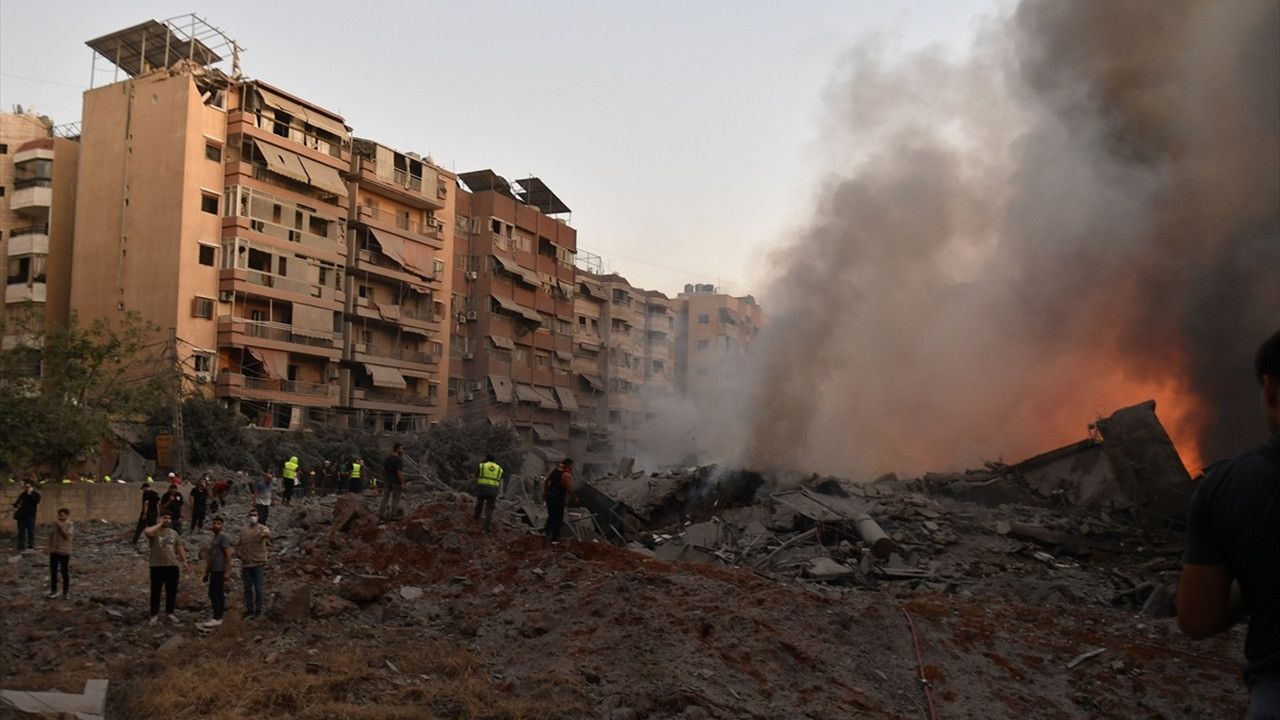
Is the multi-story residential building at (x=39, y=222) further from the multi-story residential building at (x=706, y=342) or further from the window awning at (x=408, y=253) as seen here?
the multi-story residential building at (x=706, y=342)

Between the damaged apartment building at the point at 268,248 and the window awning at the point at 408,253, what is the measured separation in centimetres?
10

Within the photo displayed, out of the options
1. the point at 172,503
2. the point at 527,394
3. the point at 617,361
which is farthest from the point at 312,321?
the point at 617,361

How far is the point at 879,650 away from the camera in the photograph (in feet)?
35.4

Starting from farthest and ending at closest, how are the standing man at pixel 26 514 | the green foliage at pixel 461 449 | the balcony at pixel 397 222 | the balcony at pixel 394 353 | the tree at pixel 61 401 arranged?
the balcony at pixel 397 222
the balcony at pixel 394 353
the green foliage at pixel 461 449
the tree at pixel 61 401
the standing man at pixel 26 514

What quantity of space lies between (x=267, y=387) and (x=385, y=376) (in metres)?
7.13

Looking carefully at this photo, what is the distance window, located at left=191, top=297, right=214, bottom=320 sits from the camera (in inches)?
1405

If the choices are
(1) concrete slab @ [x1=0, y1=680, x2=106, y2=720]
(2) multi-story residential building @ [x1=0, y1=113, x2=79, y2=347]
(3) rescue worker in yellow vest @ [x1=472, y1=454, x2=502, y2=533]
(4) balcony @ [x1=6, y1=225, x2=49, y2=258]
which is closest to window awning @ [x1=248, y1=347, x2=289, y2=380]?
(2) multi-story residential building @ [x1=0, y1=113, x2=79, y2=347]

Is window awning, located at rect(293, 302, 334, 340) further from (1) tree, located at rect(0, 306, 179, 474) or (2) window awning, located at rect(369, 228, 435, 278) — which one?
(1) tree, located at rect(0, 306, 179, 474)

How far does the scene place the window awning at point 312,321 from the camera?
38844 millimetres

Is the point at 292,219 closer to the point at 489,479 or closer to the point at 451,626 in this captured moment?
the point at 489,479

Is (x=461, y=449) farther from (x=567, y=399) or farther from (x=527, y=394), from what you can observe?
(x=567, y=399)

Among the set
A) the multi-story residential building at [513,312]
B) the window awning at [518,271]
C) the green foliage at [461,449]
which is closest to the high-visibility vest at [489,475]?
the green foliage at [461,449]

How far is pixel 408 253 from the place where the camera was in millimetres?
45844

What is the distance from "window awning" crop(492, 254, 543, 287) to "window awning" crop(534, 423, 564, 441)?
28.4 ft
